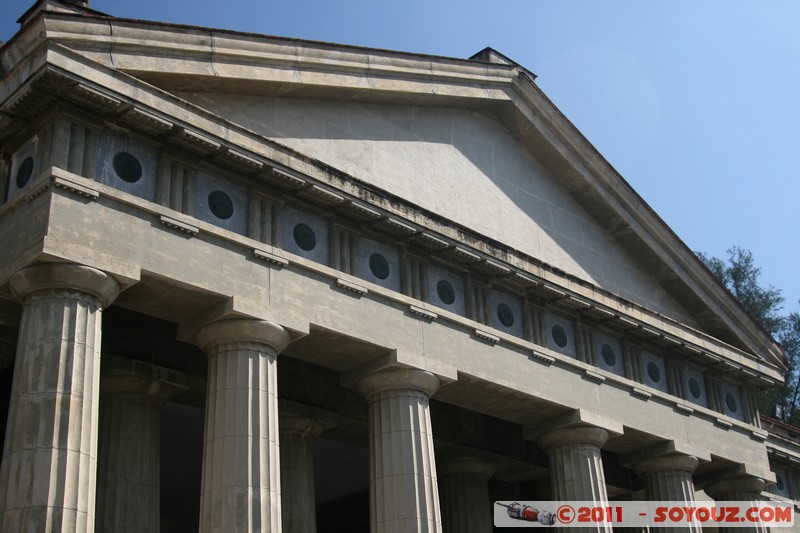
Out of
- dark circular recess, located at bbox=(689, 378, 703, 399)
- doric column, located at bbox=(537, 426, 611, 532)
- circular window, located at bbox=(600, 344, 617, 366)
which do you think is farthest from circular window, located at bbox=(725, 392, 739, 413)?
doric column, located at bbox=(537, 426, 611, 532)

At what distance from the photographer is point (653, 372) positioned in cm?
2995

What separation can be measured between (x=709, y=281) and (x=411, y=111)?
11.6m

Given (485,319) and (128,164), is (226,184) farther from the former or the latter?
(485,319)

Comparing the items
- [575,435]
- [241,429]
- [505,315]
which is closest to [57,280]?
[241,429]

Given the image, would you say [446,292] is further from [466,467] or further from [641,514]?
[641,514]

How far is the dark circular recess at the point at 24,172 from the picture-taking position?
781 inches

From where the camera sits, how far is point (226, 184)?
853 inches

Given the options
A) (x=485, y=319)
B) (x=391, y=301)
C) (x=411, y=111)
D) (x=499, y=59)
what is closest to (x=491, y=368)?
(x=485, y=319)

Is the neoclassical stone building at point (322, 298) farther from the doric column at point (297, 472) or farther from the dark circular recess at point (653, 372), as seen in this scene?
the dark circular recess at point (653, 372)

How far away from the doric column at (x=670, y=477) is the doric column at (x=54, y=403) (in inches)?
655

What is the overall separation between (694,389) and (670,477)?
118 inches

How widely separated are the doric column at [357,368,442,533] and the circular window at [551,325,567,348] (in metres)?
4.85

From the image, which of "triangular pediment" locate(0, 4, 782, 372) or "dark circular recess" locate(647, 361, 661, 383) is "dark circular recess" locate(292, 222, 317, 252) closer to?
"triangular pediment" locate(0, 4, 782, 372)

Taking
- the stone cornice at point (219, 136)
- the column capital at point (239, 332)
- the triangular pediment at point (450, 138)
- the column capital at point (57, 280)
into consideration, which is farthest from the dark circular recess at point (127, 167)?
the column capital at point (239, 332)
